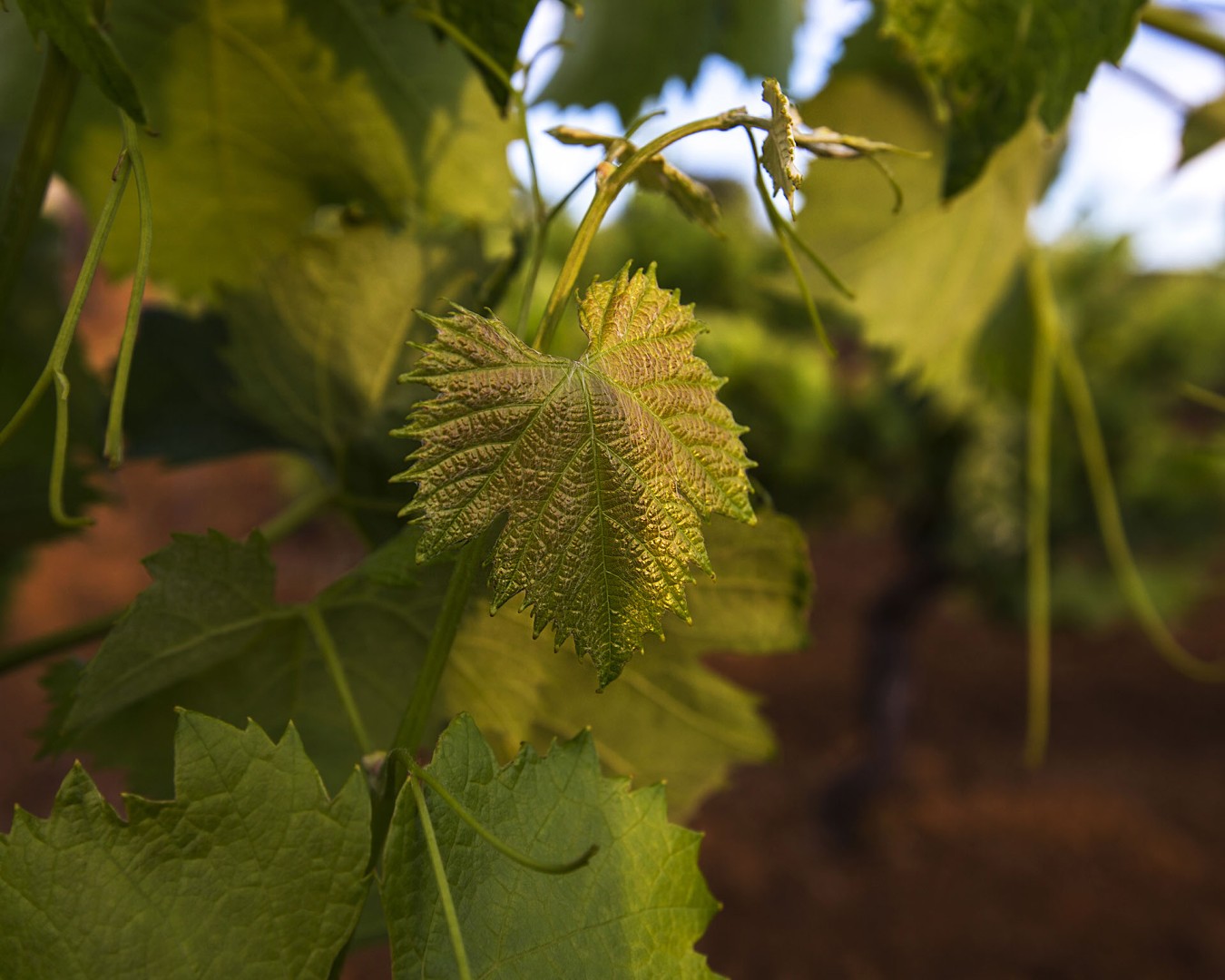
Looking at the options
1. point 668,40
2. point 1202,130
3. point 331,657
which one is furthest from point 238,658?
point 1202,130

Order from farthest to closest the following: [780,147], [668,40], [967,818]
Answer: [967,818], [668,40], [780,147]

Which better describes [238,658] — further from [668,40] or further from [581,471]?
[668,40]

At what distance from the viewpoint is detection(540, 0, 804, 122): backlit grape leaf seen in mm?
376

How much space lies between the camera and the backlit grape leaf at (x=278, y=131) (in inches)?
11.2

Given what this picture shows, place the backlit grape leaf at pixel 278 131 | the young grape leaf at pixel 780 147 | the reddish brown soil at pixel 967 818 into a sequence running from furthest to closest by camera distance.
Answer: the reddish brown soil at pixel 967 818 < the backlit grape leaf at pixel 278 131 < the young grape leaf at pixel 780 147

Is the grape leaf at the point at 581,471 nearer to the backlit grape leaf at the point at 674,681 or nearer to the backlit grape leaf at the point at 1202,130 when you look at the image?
the backlit grape leaf at the point at 674,681

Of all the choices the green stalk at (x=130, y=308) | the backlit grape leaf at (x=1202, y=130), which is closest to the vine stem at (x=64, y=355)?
the green stalk at (x=130, y=308)

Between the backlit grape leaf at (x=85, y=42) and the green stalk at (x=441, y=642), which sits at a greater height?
the backlit grape leaf at (x=85, y=42)

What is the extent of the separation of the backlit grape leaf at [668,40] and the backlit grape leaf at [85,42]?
24 centimetres

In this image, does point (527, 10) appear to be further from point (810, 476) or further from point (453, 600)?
point (810, 476)

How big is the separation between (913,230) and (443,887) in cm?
37

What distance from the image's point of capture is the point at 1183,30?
0.35 m

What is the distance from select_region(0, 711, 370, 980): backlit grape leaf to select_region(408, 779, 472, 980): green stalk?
0.01 meters

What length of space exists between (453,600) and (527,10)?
4.9 inches
